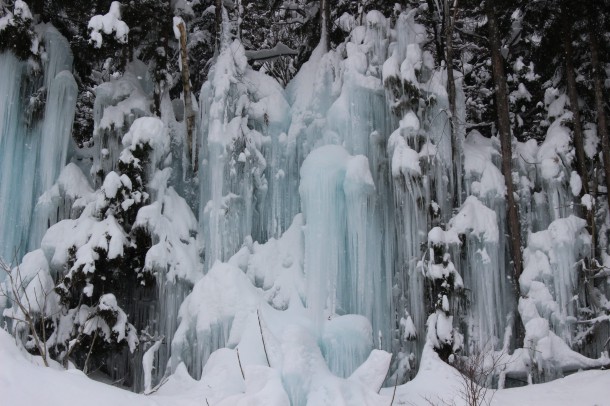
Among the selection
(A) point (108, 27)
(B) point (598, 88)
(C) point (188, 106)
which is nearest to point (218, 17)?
(C) point (188, 106)

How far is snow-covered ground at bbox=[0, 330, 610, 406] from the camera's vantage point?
5625 millimetres

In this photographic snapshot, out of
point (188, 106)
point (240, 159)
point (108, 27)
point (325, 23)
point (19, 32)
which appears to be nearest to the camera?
point (108, 27)

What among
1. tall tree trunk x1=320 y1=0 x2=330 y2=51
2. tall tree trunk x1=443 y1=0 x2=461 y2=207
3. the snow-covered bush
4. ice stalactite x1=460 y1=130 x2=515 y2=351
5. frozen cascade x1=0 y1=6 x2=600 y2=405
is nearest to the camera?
frozen cascade x1=0 y1=6 x2=600 y2=405

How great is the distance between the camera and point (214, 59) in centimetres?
1215

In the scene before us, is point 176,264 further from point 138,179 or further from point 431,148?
point 431,148

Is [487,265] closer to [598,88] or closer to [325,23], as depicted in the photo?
[598,88]

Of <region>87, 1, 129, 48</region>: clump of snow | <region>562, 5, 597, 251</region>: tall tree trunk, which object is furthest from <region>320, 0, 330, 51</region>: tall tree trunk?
<region>562, 5, 597, 251</region>: tall tree trunk

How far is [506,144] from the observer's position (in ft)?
36.2

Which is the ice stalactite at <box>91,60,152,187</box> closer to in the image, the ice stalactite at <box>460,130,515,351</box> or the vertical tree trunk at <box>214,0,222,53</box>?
the vertical tree trunk at <box>214,0,222,53</box>

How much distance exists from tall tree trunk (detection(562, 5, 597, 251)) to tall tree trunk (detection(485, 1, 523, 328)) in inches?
46.7

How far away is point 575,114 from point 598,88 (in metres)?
0.61

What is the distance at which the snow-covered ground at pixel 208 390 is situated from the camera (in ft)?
18.5

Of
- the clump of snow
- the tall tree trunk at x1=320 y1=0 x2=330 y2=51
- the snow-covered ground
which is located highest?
the tall tree trunk at x1=320 y1=0 x2=330 y2=51

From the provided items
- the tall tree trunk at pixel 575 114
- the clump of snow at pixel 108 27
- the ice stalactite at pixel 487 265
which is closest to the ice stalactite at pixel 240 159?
the clump of snow at pixel 108 27
